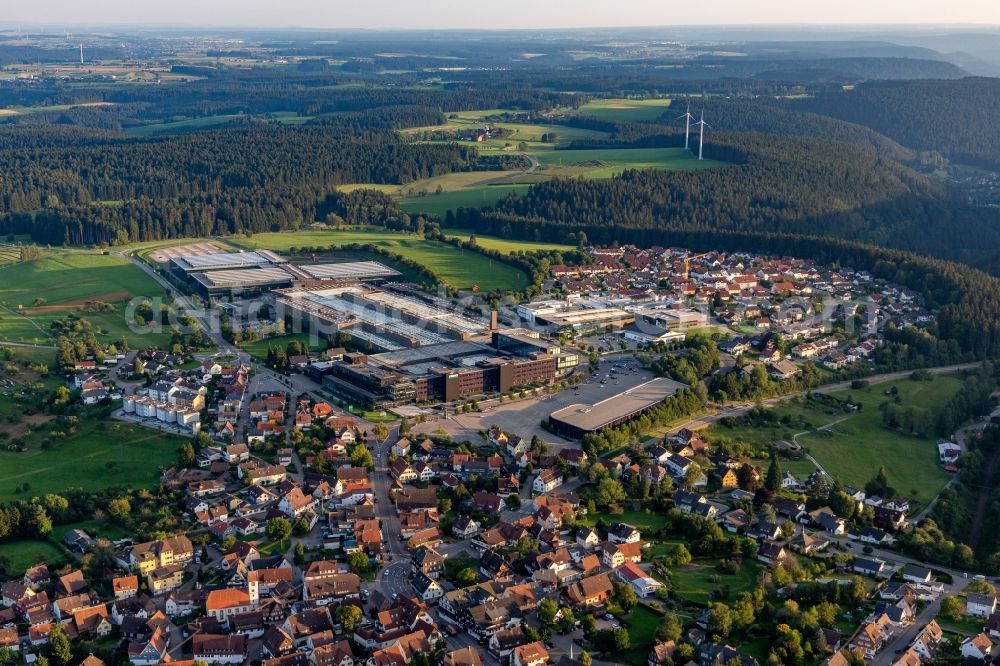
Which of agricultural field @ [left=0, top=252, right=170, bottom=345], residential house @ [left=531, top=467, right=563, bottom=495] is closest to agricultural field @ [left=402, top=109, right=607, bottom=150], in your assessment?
agricultural field @ [left=0, top=252, right=170, bottom=345]

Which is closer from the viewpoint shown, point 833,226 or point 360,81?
point 833,226

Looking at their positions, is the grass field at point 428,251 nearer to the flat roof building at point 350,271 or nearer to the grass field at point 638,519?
the flat roof building at point 350,271

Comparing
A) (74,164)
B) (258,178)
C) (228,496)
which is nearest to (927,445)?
(228,496)

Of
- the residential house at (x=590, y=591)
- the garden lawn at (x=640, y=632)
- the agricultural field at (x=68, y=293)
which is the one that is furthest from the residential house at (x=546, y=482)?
the agricultural field at (x=68, y=293)

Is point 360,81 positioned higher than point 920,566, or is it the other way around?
point 360,81

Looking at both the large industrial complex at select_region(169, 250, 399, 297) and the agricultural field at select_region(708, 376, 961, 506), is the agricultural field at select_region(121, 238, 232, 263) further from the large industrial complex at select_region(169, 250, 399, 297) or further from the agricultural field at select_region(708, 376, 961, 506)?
the agricultural field at select_region(708, 376, 961, 506)

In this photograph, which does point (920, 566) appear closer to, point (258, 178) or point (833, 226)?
point (833, 226)

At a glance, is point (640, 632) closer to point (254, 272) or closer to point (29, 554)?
point (29, 554)
